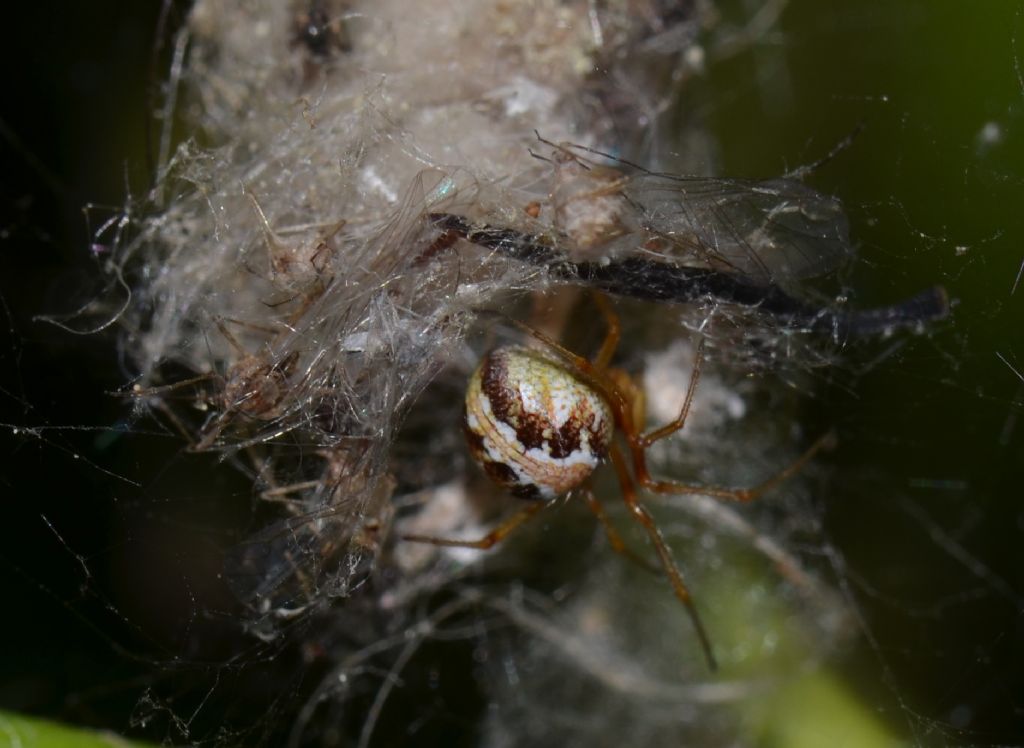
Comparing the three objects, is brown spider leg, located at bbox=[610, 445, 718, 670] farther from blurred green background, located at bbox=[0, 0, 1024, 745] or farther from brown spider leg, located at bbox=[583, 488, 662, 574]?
blurred green background, located at bbox=[0, 0, 1024, 745]

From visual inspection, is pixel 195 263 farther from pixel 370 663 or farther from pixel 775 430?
pixel 775 430

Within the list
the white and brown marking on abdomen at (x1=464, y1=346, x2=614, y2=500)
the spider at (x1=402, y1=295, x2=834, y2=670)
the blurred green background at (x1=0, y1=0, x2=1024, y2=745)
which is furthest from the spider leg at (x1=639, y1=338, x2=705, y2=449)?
the blurred green background at (x1=0, y1=0, x2=1024, y2=745)

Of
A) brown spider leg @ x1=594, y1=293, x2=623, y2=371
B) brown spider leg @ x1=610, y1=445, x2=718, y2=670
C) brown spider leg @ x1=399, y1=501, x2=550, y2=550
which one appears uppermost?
Answer: brown spider leg @ x1=594, y1=293, x2=623, y2=371

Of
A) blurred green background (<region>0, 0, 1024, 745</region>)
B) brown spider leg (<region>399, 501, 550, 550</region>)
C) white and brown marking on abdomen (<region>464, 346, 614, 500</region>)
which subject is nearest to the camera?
blurred green background (<region>0, 0, 1024, 745</region>)

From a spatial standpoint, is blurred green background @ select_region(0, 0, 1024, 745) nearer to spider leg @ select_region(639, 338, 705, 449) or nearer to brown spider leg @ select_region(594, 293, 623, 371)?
spider leg @ select_region(639, 338, 705, 449)

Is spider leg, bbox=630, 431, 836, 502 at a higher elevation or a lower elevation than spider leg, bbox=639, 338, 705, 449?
lower

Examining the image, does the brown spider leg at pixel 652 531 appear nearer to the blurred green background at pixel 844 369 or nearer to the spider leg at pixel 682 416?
the spider leg at pixel 682 416

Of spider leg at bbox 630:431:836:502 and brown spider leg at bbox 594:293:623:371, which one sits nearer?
brown spider leg at bbox 594:293:623:371

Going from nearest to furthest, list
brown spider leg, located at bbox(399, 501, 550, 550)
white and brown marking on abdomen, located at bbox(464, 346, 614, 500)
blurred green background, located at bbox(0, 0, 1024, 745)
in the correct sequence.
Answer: blurred green background, located at bbox(0, 0, 1024, 745) < white and brown marking on abdomen, located at bbox(464, 346, 614, 500) < brown spider leg, located at bbox(399, 501, 550, 550)

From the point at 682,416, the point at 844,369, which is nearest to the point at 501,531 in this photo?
the point at 682,416
